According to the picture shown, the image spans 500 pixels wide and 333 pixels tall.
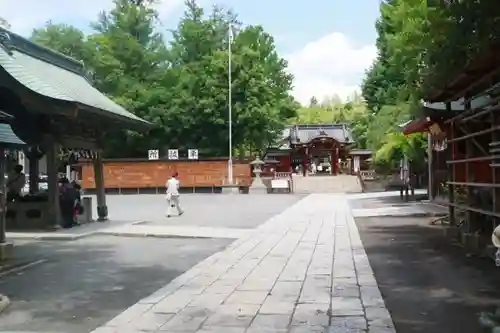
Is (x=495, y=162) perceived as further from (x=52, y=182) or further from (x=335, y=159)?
(x=335, y=159)

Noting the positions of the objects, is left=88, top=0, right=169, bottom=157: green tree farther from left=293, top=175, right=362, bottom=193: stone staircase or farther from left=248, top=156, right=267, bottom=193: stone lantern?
left=293, top=175, right=362, bottom=193: stone staircase

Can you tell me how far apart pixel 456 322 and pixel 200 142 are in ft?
137

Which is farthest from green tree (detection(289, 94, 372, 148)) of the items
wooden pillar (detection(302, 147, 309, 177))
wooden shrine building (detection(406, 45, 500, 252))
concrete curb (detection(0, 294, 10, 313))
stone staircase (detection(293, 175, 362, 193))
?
concrete curb (detection(0, 294, 10, 313))

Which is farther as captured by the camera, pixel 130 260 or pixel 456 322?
pixel 130 260

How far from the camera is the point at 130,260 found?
11.4 m

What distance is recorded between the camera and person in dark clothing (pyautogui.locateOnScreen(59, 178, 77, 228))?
17578mm

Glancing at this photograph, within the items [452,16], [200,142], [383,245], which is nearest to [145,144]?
[200,142]

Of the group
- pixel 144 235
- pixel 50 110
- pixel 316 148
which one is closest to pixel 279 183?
pixel 316 148

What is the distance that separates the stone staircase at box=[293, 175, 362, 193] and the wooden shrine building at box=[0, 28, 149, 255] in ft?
91.1

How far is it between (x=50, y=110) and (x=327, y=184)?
119 ft

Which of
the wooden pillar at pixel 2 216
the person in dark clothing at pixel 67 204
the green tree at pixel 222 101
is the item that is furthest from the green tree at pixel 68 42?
the wooden pillar at pixel 2 216

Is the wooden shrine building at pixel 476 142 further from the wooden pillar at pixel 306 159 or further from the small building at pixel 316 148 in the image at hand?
the wooden pillar at pixel 306 159

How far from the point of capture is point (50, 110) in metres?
14.6

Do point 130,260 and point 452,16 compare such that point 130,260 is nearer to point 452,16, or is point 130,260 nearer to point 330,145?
point 452,16
